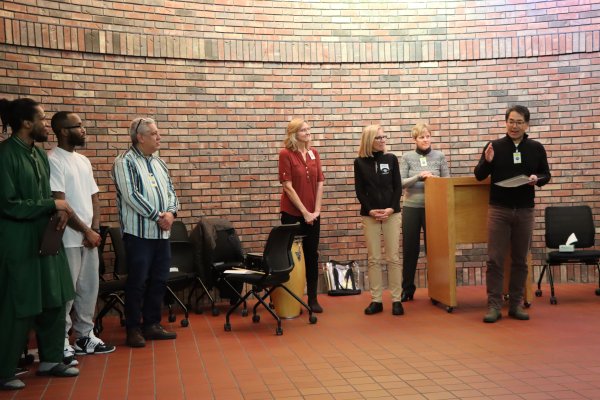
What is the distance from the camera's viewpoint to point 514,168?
6.61 metres

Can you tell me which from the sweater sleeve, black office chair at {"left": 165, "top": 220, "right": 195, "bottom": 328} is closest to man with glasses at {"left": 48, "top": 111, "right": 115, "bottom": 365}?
black office chair at {"left": 165, "top": 220, "right": 195, "bottom": 328}

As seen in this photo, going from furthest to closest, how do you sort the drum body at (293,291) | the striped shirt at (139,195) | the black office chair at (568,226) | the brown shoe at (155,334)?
1. the black office chair at (568,226)
2. the drum body at (293,291)
3. the brown shoe at (155,334)
4. the striped shirt at (139,195)

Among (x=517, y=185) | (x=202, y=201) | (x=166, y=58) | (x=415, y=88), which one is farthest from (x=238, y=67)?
(x=517, y=185)

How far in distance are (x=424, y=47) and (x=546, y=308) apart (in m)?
3.61

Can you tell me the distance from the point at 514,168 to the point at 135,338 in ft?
12.2

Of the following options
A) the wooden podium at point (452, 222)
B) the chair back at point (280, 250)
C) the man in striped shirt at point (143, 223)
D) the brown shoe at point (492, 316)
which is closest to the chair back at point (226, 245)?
the chair back at point (280, 250)

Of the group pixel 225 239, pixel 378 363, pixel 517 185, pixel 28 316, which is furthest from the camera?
pixel 225 239

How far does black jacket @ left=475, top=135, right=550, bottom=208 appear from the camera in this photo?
6625 mm

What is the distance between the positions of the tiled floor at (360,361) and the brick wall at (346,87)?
200 centimetres

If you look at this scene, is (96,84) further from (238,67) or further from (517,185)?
(517,185)

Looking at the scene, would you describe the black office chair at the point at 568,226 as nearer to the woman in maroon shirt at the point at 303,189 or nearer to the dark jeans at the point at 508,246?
the dark jeans at the point at 508,246

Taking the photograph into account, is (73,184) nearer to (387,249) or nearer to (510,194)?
(387,249)

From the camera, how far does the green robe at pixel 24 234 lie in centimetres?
485

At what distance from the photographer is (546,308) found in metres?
7.41
